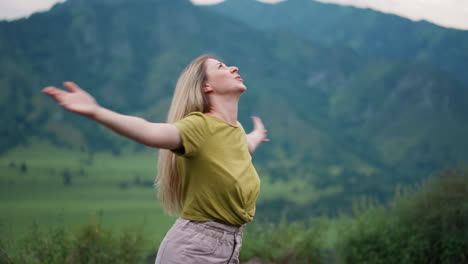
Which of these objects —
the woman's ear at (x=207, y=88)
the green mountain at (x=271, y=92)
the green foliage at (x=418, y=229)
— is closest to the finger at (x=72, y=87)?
the woman's ear at (x=207, y=88)

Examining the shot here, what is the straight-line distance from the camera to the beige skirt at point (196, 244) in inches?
93.7

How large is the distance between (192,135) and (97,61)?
95937mm

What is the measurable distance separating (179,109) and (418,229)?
16.3 feet

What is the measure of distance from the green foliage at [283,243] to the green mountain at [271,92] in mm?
50440

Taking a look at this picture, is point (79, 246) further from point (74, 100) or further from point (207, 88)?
point (74, 100)

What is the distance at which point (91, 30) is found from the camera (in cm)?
9544

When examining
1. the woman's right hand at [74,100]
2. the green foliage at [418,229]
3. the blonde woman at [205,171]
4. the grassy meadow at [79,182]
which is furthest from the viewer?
the grassy meadow at [79,182]

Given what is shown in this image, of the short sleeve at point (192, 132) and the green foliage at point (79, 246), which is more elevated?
the short sleeve at point (192, 132)

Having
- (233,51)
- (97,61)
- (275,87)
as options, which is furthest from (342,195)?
(97,61)

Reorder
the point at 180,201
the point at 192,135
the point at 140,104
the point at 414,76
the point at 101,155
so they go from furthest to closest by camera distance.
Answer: the point at 414,76 < the point at 140,104 < the point at 101,155 < the point at 180,201 < the point at 192,135

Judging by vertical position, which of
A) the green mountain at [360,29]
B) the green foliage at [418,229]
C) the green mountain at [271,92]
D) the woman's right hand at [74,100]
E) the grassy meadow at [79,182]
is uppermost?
the green mountain at [360,29]

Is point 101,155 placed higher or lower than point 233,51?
lower

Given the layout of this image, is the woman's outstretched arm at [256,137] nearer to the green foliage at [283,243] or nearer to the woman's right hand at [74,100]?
the woman's right hand at [74,100]

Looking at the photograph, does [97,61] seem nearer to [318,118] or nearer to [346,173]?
[318,118]
